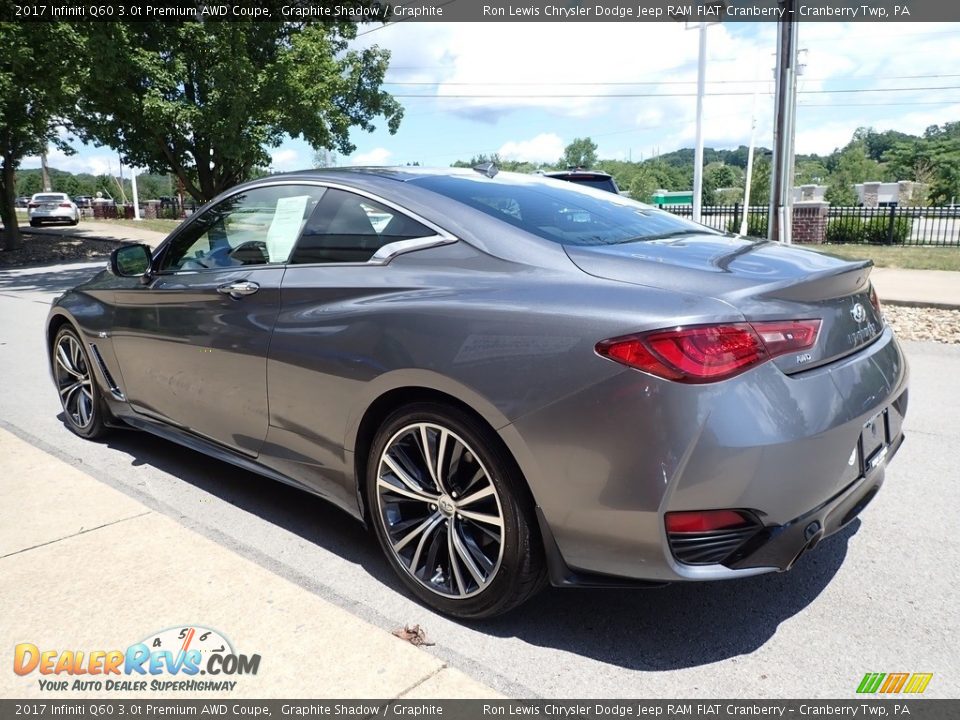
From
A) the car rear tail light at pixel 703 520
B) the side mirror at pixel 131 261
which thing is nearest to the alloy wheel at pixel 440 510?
the car rear tail light at pixel 703 520

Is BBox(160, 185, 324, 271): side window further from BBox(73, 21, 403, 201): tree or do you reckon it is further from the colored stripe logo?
BBox(73, 21, 403, 201): tree

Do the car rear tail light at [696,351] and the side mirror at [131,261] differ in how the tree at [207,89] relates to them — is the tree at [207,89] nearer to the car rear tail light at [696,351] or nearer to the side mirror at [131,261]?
the side mirror at [131,261]

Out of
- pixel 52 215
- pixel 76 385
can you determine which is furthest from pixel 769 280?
pixel 52 215

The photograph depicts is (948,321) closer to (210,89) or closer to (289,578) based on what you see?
(289,578)

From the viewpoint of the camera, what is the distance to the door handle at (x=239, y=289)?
337 cm

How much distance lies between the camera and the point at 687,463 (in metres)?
2.16

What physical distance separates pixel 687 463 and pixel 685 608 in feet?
3.16

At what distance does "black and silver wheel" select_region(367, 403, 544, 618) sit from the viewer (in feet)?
8.21

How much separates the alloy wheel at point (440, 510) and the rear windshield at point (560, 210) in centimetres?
85

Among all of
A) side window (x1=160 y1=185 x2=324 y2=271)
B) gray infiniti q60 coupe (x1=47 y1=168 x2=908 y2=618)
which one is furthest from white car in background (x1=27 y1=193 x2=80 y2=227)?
gray infiniti q60 coupe (x1=47 y1=168 x2=908 y2=618)

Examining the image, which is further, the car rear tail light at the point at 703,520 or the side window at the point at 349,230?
the side window at the point at 349,230

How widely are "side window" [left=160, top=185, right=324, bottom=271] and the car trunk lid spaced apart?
4.57ft

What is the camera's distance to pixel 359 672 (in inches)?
97.0

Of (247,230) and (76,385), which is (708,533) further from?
(76,385)
